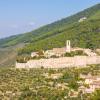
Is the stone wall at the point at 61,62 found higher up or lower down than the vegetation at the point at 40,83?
higher up

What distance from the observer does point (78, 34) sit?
13562 cm

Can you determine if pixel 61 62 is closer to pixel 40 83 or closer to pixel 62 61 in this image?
pixel 62 61

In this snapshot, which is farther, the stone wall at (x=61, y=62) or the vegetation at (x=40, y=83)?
the stone wall at (x=61, y=62)

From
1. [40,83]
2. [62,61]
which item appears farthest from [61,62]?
[40,83]

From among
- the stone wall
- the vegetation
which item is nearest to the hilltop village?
the stone wall

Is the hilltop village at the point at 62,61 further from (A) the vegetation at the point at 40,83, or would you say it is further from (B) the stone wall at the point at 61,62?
(A) the vegetation at the point at 40,83

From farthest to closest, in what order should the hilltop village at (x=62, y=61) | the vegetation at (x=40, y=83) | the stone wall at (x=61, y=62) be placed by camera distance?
the hilltop village at (x=62, y=61)
the stone wall at (x=61, y=62)
the vegetation at (x=40, y=83)

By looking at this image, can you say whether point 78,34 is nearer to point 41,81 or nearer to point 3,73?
point 3,73

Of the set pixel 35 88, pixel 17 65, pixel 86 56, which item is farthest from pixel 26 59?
pixel 35 88

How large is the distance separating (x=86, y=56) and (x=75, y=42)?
1595 inches

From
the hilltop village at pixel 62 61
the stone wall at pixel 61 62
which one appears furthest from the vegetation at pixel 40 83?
the hilltop village at pixel 62 61

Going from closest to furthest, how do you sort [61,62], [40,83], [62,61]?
[40,83]
[61,62]
[62,61]

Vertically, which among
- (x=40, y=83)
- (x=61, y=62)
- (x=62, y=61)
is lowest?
(x=40, y=83)

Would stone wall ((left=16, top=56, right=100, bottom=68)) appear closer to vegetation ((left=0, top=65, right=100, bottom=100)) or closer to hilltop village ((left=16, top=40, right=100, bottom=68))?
hilltop village ((left=16, top=40, right=100, bottom=68))
